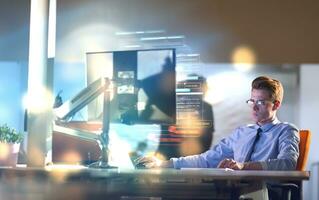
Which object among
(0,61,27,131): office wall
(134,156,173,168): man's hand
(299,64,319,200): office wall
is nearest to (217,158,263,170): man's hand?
(134,156,173,168): man's hand

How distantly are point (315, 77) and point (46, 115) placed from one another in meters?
2.70

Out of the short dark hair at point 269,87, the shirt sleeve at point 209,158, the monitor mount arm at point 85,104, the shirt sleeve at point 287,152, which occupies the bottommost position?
the shirt sleeve at point 209,158

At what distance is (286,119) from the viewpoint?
3686 millimetres

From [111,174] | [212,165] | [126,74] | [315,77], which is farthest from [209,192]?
[315,77]

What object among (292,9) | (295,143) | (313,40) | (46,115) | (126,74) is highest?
(292,9)

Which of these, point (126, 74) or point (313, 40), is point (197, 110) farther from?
point (126, 74)

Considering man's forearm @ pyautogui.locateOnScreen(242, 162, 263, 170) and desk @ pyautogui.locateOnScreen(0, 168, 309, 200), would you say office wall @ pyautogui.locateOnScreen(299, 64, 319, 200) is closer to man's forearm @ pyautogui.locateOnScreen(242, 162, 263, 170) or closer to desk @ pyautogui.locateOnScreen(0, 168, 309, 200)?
man's forearm @ pyautogui.locateOnScreen(242, 162, 263, 170)

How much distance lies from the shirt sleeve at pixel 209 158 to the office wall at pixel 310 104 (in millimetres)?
1370

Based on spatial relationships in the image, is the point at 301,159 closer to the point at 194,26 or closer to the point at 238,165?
the point at 238,165

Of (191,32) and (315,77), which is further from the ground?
(191,32)

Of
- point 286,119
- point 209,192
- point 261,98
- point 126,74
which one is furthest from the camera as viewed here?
point 286,119

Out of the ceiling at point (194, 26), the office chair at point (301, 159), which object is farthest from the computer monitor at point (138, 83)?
the ceiling at point (194, 26)

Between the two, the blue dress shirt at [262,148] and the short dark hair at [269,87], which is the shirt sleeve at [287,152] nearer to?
the blue dress shirt at [262,148]

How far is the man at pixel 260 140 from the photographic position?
229 cm
